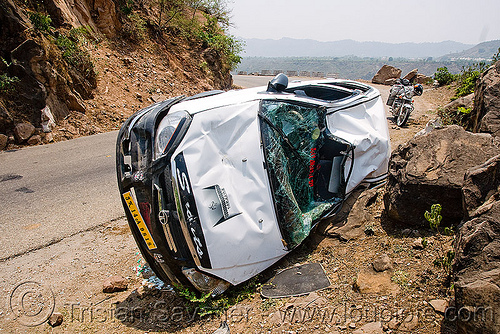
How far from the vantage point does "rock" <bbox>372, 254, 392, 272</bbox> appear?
3.13 metres

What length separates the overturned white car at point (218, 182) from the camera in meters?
2.95

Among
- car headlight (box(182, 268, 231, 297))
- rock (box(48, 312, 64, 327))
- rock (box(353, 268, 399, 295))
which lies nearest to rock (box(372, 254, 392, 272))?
rock (box(353, 268, 399, 295))

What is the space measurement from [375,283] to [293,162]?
59.7 inches

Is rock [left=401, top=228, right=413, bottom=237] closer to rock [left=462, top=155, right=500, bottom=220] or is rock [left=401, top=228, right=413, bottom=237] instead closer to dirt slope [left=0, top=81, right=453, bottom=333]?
dirt slope [left=0, top=81, right=453, bottom=333]

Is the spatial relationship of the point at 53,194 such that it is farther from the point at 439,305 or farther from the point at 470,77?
the point at 470,77

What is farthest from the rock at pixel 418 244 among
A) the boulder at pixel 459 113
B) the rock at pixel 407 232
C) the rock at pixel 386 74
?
the rock at pixel 386 74

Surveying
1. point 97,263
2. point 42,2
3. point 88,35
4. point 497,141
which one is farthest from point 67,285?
point 88,35

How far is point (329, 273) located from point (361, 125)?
216 cm

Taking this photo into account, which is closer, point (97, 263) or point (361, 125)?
point (97, 263)

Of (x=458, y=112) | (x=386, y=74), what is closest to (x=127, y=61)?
(x=458, y=112)

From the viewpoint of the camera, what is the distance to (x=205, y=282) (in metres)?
3.07

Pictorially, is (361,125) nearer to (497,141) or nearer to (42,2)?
(497,141)

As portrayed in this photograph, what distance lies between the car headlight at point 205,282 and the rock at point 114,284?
3.19ft

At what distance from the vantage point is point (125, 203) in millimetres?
3053
